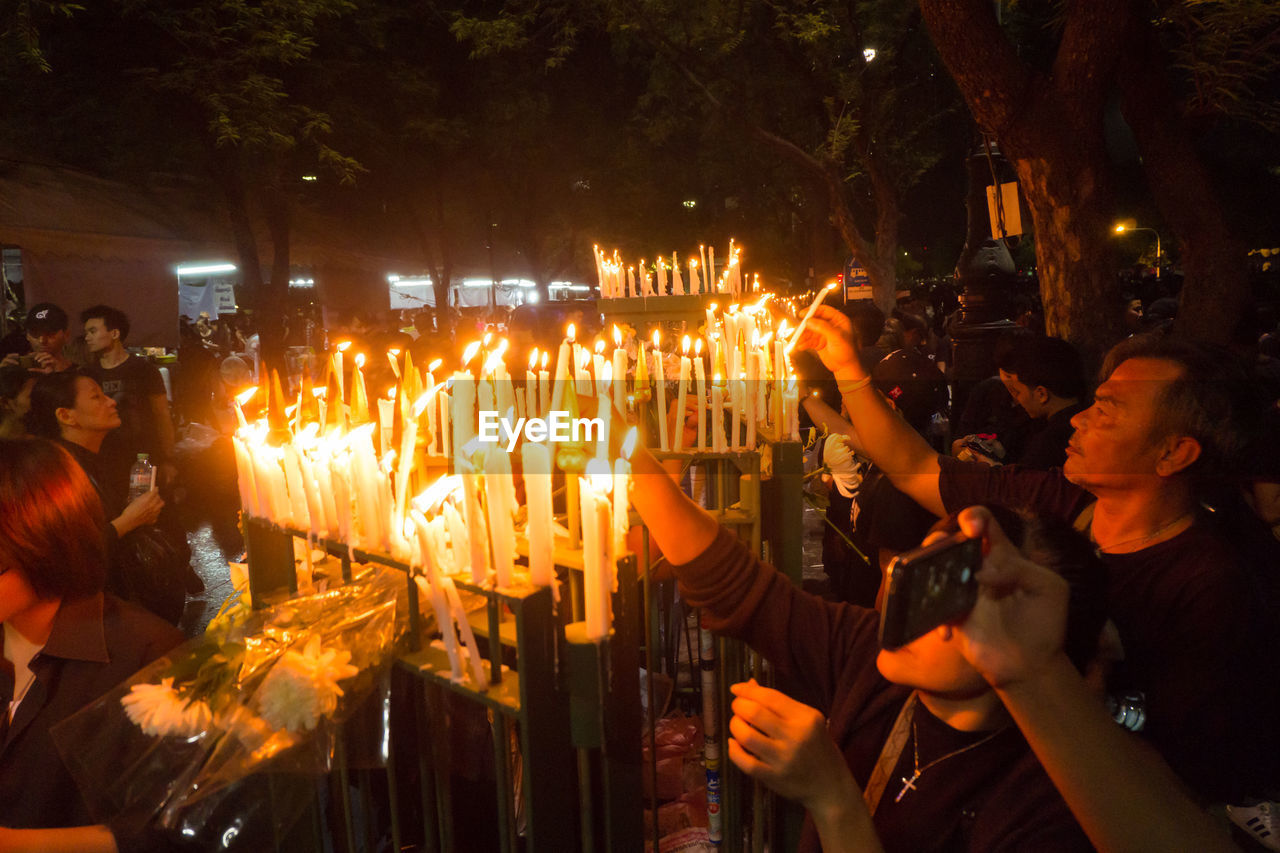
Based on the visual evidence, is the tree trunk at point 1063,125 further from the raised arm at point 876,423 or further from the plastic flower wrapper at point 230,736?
the plastic flower wrapper at point 230,736

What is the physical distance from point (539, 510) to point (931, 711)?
911 mm

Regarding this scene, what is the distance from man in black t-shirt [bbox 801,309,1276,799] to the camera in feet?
6.65

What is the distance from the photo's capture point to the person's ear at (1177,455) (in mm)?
2270

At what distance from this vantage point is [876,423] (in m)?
3.41

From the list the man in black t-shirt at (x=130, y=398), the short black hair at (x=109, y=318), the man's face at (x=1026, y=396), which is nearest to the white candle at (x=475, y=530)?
the man's face at (x=1026, y=396)

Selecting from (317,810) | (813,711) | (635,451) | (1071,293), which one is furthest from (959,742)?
(1071,293)

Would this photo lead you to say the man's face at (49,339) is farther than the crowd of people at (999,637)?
Yes

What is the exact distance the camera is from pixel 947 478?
324 centimetres

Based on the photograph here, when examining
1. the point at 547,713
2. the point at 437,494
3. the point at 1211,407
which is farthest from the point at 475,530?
the point at 1211,407

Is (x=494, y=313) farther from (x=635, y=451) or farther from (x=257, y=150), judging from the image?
(x=635, y=451)

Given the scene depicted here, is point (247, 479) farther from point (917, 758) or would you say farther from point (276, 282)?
point (276, 282)

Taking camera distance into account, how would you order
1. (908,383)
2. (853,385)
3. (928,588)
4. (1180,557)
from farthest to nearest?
(908,383)
(853,385)
(1180,557)
(928,588)

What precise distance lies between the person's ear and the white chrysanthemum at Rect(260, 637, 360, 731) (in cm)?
226
